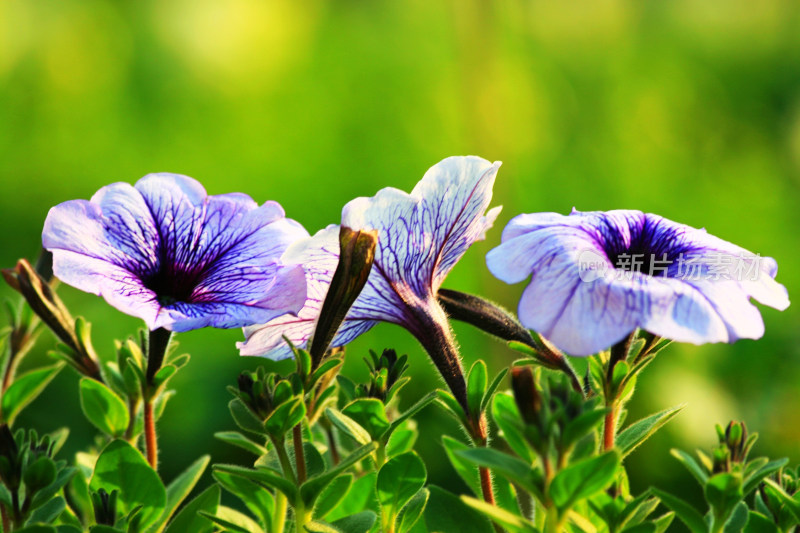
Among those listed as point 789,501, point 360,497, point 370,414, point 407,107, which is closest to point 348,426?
point 370,414

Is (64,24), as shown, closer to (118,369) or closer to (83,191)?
(83,191)

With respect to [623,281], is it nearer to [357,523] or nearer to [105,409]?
[357,523]

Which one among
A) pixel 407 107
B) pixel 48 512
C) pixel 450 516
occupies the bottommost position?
pixel 48 512

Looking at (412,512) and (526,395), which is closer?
(526,395)

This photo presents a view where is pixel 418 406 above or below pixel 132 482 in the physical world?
Result: above

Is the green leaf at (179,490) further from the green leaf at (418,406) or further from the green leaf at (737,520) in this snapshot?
the green leaf at (737,520)

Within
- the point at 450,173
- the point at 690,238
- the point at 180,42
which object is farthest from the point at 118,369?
the point at 180,42

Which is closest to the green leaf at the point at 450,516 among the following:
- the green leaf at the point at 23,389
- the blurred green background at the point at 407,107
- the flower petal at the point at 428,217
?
the flower petal at the point at 428,217
